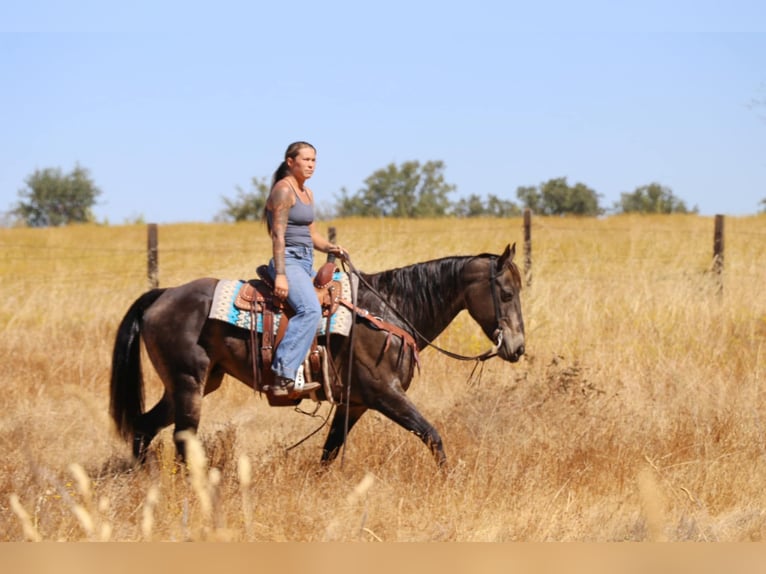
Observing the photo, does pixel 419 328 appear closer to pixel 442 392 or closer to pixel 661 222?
pixel 442 392

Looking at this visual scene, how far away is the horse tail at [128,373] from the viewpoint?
6516 mm

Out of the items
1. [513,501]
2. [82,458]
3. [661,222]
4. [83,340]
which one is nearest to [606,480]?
[513,501]

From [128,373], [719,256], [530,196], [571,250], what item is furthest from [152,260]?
[530,196]

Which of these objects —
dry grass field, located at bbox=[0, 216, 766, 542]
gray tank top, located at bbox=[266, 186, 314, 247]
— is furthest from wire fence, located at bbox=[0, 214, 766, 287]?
gray tank top, located at bbox=[266, 186, 314, 247]

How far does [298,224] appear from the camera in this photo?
603 cm

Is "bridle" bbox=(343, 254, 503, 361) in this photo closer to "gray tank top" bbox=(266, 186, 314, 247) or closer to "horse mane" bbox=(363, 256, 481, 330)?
"horse mane" bbox=(363, 256, 481, 330)

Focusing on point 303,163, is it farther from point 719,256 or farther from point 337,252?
point 719,256

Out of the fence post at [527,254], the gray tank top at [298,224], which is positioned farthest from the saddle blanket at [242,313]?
the fence post at [527,254]

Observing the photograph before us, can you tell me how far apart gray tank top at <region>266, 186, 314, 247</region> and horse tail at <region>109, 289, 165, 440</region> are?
118cm

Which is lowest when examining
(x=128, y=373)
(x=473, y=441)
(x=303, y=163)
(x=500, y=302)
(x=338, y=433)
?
(x=473, y=441)

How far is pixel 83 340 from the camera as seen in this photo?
38.8ft

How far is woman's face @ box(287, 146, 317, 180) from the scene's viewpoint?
5945 millimetres

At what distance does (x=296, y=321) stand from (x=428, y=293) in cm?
114

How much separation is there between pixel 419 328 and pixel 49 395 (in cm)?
460
